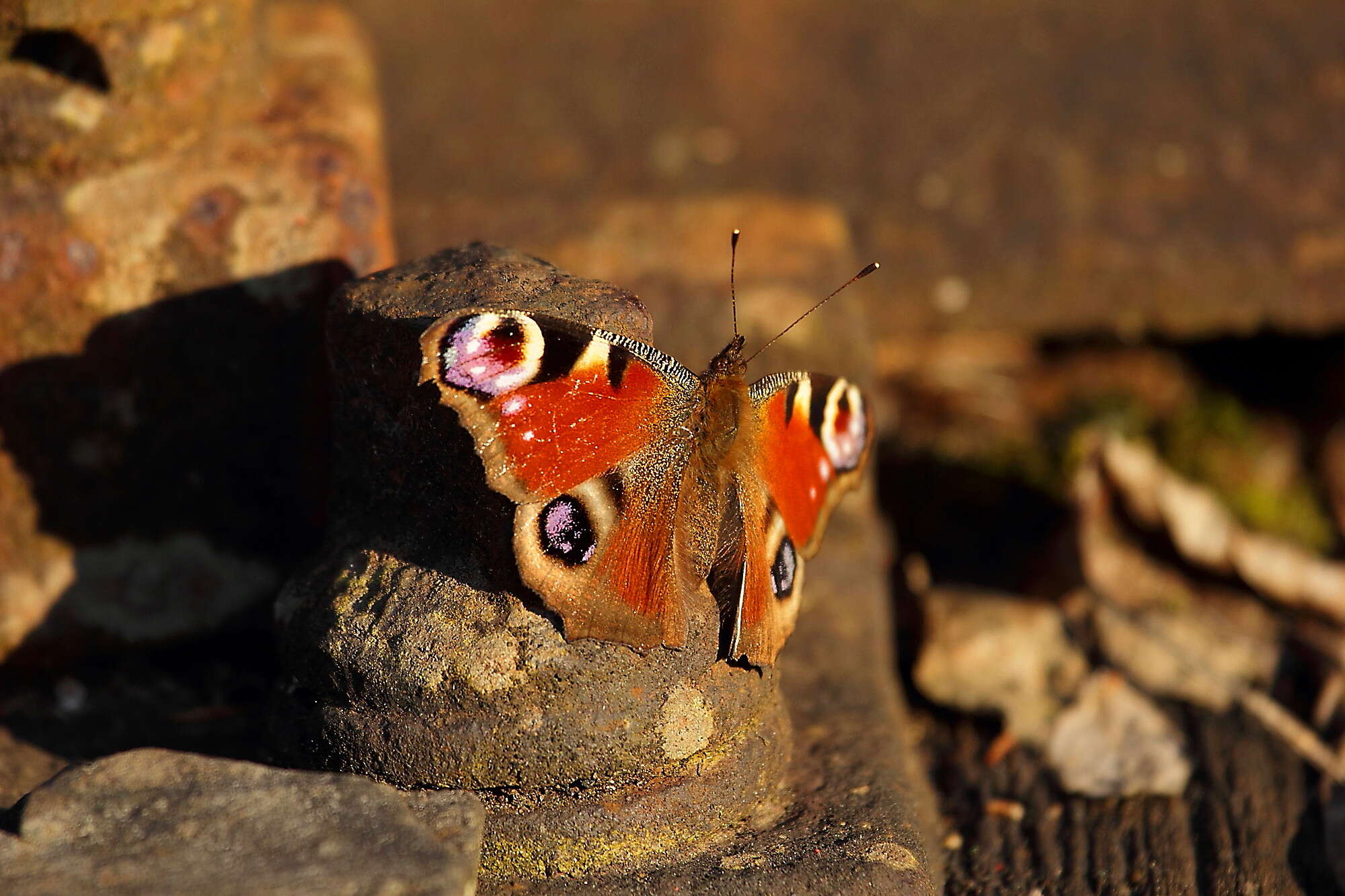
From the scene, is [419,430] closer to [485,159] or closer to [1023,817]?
[1023,817]

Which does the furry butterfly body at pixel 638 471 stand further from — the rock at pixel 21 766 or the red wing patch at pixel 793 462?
the rock at pixel 21 766

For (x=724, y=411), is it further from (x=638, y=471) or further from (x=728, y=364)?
(x=638, y=471)

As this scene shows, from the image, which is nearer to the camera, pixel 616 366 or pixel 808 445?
pixel 616 366

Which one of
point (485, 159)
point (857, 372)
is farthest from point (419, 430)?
point (485, 159)

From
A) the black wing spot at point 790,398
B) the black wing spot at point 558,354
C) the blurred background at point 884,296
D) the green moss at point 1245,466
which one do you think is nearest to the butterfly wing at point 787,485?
the black wing spot at point 790,398

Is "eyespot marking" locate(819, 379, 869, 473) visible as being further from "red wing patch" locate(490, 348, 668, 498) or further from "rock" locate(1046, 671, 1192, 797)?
"rock" locate(1046, 671, 1192, 797)

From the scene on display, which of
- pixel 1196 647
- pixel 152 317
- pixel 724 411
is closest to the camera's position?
pixel 724 411

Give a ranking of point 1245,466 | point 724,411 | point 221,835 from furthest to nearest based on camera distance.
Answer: point 1245,466, point 724,411, point 221,835

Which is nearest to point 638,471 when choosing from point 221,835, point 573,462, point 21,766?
point 573,462

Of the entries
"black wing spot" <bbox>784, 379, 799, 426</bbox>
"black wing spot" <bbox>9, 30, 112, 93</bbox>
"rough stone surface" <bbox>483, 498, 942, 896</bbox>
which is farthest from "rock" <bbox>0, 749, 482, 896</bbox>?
"black wing spot" <bbox>9, 30, 112, 93</bbox>
